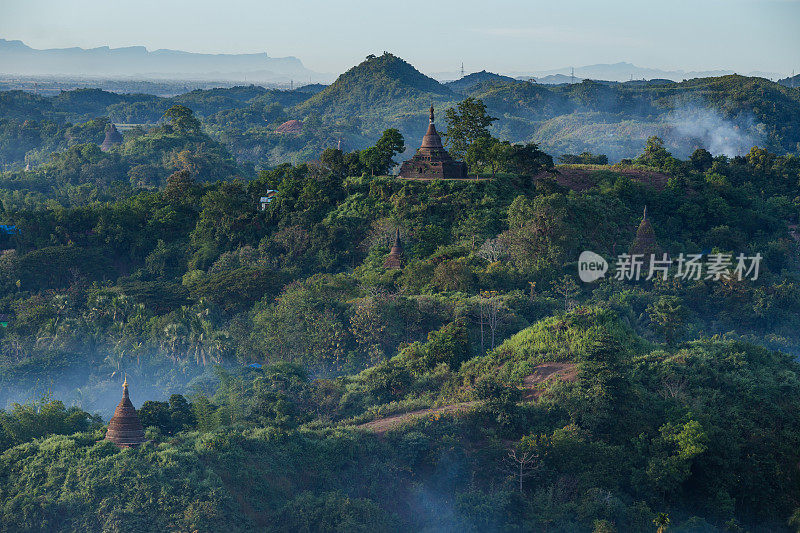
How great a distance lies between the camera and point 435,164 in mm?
67875

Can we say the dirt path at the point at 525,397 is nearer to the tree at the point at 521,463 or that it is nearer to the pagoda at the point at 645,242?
the tree at the point at 521,463

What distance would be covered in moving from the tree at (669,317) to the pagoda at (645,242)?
35.9 ft

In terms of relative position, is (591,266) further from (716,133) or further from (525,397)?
(716,133)

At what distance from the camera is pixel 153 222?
69.2 metres

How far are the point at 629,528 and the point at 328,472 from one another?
34.3ft

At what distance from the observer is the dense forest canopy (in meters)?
35.1

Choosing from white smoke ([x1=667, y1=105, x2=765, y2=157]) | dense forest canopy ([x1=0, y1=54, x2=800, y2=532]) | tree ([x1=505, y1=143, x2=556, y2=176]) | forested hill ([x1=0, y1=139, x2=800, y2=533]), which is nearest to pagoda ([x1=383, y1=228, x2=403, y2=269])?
forested hill ([x1=0, y1=139, x2=800, y2=533])

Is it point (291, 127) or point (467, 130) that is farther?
point (291, 127)

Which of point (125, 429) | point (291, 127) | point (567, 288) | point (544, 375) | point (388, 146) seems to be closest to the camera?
point (125, 429)

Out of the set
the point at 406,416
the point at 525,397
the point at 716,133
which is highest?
the point at 716,133

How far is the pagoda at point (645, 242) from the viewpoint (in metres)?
62.3

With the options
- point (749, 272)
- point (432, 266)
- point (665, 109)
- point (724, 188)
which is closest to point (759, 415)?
point (432, 266)

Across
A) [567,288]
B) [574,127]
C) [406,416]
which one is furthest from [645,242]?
[574,127]

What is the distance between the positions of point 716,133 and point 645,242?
111 metres
